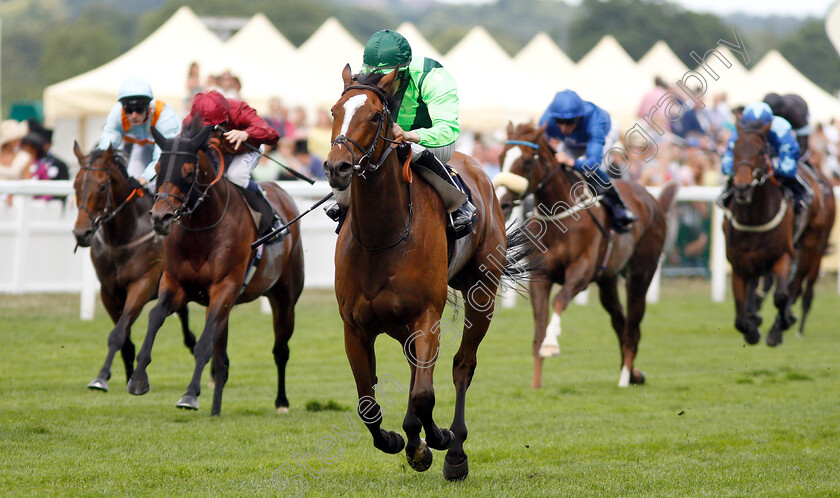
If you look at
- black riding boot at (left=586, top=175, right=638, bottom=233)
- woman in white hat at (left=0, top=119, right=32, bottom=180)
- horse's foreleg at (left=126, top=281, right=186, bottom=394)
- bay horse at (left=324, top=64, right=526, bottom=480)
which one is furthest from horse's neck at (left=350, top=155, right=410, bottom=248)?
woman in white hat at (left=0, top=119, right=32, bottom=180)

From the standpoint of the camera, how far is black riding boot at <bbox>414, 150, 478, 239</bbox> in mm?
5258

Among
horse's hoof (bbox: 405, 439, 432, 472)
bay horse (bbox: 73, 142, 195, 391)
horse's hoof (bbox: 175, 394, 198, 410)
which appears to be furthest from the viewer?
bay horse (bbox: 73, 142, 195, 391)

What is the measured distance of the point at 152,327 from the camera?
257 inches

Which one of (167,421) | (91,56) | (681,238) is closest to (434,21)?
(91,56)

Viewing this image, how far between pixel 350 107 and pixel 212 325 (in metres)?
2.68

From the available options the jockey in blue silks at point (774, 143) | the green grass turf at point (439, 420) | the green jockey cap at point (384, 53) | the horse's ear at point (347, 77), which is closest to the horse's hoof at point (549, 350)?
the green grass turf at point (439, 420)

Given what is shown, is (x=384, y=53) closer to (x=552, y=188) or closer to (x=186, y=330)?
(x=552, y=188)

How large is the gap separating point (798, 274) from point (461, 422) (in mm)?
6861

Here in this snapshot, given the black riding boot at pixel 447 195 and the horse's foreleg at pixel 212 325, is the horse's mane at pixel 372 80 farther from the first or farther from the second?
the horse's foreleg at pixel 212 325

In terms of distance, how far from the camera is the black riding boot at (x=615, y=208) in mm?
8898

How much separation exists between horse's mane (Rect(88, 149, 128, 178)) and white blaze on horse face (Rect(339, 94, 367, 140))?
3.56m

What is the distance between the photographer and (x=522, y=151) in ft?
27.9

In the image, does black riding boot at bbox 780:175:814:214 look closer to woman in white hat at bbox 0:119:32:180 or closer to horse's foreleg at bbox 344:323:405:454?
horse's foreleg at bbox 344:323:405:454

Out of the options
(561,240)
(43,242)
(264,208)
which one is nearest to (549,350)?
(561,240)
